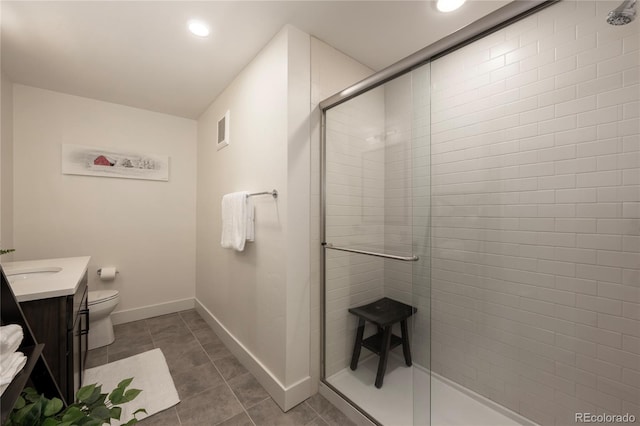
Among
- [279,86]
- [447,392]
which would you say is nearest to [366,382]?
[447,392]

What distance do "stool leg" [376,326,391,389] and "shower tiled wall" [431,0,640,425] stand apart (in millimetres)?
459

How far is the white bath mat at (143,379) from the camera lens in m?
1.64

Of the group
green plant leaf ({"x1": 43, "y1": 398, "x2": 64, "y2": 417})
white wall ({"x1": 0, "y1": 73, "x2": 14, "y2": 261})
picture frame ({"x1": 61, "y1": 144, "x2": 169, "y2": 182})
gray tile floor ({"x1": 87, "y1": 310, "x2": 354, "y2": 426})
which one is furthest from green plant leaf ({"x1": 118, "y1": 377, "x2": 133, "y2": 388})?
picture frame ({"x1": 61, "y1": 144, "x2": 169, "y2": 182})

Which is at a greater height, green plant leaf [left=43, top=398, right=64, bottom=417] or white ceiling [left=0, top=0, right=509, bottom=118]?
white ceiling [left=0, top=0, right=509, bottom=118]

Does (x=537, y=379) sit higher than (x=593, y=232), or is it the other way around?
(x=593, y=232)

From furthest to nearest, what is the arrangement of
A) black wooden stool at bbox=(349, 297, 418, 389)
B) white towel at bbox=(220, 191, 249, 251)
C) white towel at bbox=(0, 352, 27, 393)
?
white towel at bbox=(220, 191, 249, 251), black wooden stool at bbox=(349, 297, 418, 389), white towel at bbox=(0, 352, 27, 393)

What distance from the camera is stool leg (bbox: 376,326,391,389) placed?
5.47 feet

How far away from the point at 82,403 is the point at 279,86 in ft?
5.59

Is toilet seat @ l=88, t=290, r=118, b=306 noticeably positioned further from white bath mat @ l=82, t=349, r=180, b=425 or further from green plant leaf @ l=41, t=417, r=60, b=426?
green plant leaf @ l=41, t=417, r=60, b=426

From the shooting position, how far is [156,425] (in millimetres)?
1500

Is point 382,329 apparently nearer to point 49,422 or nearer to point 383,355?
point 383,355

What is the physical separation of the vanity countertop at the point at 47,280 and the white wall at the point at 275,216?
3.32ft

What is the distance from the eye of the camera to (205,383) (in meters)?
1.86

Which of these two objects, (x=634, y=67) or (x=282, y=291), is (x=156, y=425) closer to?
(x=282, y=291)
